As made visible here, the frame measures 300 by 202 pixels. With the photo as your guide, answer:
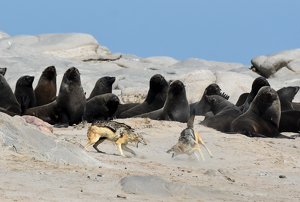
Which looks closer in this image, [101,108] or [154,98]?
[101,108]

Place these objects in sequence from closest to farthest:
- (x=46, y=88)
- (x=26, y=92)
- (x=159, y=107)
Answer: (x=26, y=92), (x=159, y=107), (x=46, y=88)

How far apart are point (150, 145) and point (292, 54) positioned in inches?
815

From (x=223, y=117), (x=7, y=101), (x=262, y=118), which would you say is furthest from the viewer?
(x=7, y=101)

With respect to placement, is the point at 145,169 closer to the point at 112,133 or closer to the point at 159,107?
the point at 112,133

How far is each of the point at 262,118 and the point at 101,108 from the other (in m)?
4.20

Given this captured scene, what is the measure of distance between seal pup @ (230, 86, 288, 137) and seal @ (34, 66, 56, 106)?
554 centimetres

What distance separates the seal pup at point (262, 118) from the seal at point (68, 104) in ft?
11.8

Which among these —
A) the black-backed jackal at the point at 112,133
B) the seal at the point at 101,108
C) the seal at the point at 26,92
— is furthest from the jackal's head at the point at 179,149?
the seal at the point at 26,92

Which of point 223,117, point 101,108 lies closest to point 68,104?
point 101,108

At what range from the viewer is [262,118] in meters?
10.1

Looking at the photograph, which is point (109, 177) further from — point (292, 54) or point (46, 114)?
point (292, 54)

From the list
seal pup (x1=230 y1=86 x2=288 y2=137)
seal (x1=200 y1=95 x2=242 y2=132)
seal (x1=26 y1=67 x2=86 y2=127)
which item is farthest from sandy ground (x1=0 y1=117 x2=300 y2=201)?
seal (x1=26 y1=67 x2=86 y2=127)

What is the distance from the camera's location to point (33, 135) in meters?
5.01

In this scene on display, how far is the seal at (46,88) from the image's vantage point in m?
13.1
